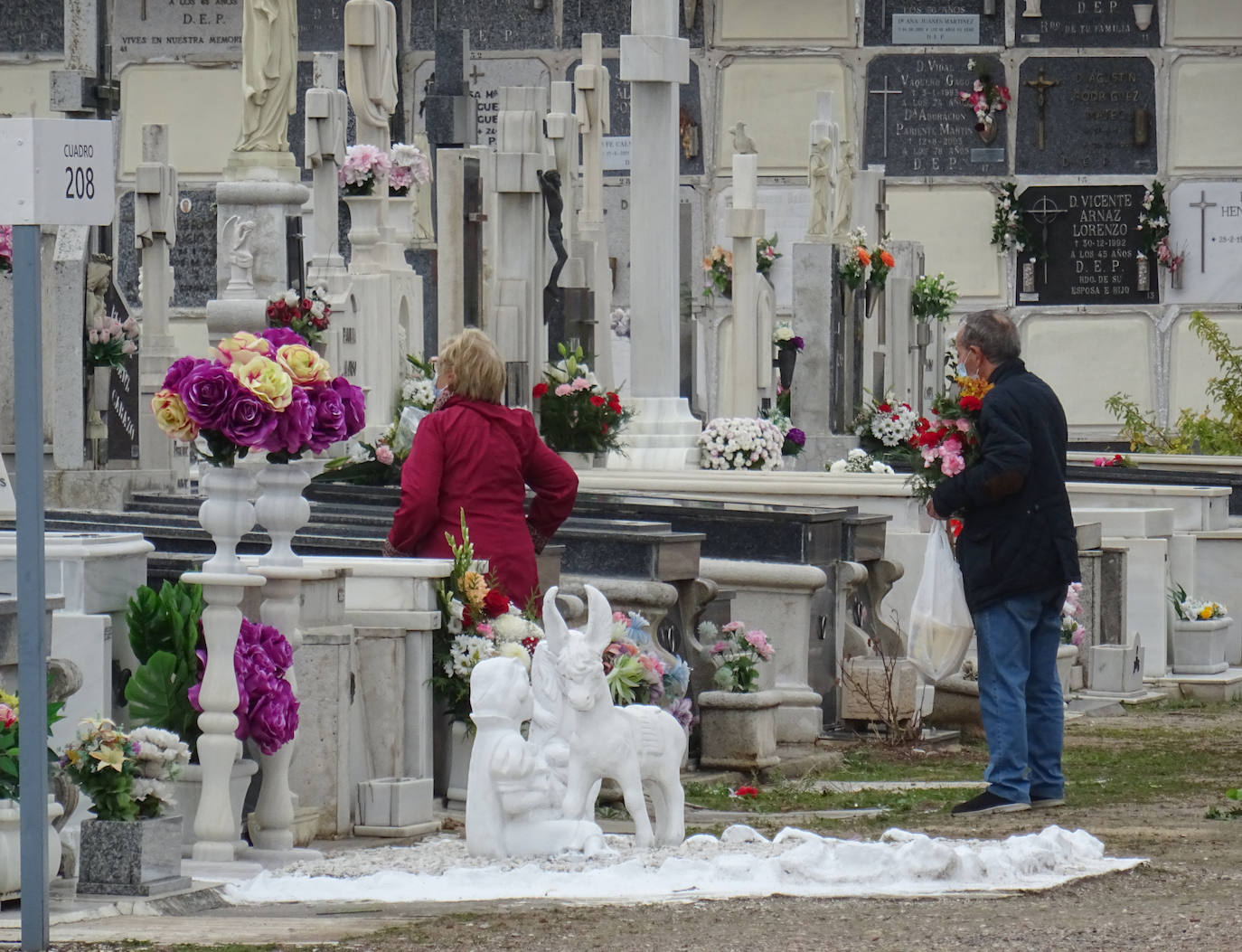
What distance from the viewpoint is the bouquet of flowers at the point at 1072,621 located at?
11109mm

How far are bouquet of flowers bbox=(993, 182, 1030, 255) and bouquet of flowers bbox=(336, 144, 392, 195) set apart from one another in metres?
11.5

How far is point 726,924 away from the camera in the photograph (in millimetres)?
5125

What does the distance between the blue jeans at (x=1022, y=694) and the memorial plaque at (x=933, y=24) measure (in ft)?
55.0

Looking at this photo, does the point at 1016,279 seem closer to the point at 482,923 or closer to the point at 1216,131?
the point at 1216,131

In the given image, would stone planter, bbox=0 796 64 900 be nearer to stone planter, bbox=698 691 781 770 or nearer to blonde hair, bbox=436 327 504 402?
blonde hair, bbox=436 327 504 402

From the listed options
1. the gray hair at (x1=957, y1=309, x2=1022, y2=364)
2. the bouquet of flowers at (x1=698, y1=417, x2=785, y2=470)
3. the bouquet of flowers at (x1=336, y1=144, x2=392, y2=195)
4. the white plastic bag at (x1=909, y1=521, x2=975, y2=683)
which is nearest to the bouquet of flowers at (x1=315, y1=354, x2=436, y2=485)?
the bouquet of flowers at (x1=336, y1=144, x2=392, y2=195)

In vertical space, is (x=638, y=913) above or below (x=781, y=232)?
below

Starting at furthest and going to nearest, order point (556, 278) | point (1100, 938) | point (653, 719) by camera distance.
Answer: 1. point (556, 278)
2. point (653, 719)
3. point (1100, 938)

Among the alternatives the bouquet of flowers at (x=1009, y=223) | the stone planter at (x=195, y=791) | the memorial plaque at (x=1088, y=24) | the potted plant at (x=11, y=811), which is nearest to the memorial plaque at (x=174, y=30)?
the bouquet of flowers at (x=1009, y=223)

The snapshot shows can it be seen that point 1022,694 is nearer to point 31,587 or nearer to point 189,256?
point 31,587

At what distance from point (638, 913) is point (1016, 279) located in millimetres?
18701

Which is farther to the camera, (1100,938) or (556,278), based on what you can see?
(556,278)

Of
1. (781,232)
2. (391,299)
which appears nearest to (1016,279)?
(781,232)

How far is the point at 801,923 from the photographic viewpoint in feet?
16.9
